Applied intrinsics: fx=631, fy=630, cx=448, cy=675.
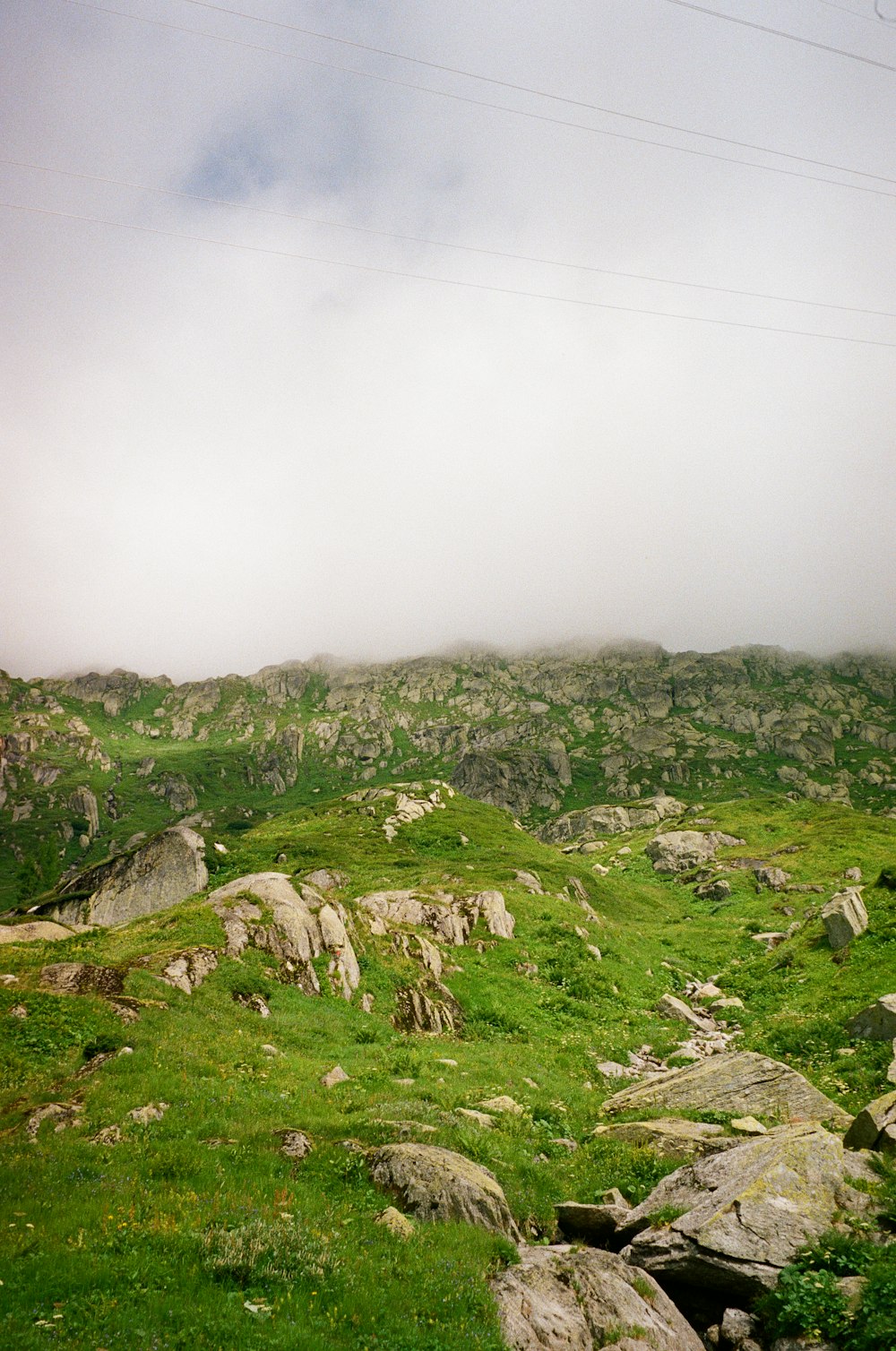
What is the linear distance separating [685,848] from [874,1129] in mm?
90008

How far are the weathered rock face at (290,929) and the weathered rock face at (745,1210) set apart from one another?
19576mm

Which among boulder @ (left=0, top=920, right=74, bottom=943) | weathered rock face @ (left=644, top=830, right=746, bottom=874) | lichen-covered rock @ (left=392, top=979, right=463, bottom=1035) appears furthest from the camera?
weathered rock face @ (left=644, top=830, right=746, bottom=874)

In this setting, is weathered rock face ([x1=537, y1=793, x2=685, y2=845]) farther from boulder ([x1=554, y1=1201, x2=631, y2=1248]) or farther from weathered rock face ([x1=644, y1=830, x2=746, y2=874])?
boulder ([x1=554, y1=1201, x2=631, y2=1248])

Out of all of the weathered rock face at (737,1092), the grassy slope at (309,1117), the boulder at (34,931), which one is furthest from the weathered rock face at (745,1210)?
the boulder at (34,931)

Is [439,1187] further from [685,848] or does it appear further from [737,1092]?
[685,848]

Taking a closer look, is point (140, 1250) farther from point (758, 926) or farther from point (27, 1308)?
point (758, 926)

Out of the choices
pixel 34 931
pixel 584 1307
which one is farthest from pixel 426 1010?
Result: pixel 34 931

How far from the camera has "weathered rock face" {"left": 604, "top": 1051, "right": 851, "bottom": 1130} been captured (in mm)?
18234

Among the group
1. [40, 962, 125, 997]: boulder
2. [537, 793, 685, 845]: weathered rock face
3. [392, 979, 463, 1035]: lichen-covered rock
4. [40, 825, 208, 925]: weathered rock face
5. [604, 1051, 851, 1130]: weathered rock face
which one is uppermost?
[40, 962, 125, 997]: boulder

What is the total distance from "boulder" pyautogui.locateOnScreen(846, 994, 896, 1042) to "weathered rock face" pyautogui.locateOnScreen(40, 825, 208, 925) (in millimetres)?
45568

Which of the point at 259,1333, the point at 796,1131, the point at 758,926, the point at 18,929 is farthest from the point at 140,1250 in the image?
the point at 758,926

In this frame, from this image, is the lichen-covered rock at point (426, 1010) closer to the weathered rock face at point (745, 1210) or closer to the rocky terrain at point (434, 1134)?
the rocky terrain at point (434, 1134)

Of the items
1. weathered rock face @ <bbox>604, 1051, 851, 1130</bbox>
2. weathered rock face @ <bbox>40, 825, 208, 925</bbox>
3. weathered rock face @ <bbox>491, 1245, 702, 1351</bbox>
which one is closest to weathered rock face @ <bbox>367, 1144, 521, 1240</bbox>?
weathered rock face @ <bbox>491, 1245, 702, 1351</bbox>

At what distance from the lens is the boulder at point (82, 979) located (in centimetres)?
2125
